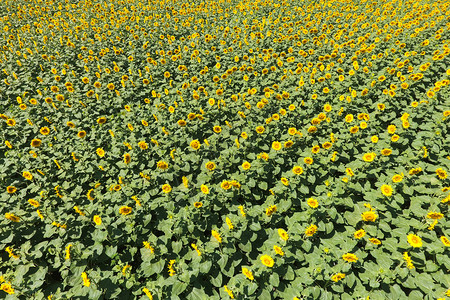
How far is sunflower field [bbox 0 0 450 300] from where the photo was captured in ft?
10.9

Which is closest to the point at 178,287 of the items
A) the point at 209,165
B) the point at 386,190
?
the point at 209,165

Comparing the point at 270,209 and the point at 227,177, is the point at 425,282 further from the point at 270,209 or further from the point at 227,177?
the point at 227,177

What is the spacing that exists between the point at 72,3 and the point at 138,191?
50.2 ft

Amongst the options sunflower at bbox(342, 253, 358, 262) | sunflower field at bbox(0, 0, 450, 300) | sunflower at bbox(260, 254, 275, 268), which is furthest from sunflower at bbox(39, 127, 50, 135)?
sunflower at bbox(342, 253, 358, 262)

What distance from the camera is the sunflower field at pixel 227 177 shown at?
3.31 m

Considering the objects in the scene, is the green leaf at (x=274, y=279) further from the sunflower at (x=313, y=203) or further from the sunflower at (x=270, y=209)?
the sunflower at (x=313, y=203)

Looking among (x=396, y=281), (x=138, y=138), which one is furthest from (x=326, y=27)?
(x=396, y=281)

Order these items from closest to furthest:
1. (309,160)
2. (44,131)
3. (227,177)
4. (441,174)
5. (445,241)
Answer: (445,241) < (441,174) < (309,160) < (227,177) < (44,131)

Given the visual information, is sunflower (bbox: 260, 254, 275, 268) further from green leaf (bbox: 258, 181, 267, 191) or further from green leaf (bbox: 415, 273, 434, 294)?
green leaf (bbox: 415, 273, 434, 294)

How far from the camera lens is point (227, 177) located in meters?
4.60

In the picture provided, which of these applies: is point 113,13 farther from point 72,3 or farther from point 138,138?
point 138,138

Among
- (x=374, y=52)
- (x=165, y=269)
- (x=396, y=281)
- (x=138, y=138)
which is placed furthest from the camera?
(x=374, y=52)

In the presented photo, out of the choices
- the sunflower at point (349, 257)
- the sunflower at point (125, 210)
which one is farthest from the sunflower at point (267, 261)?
Answer: the sunflower at point (125, 210)

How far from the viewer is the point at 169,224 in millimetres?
3680
